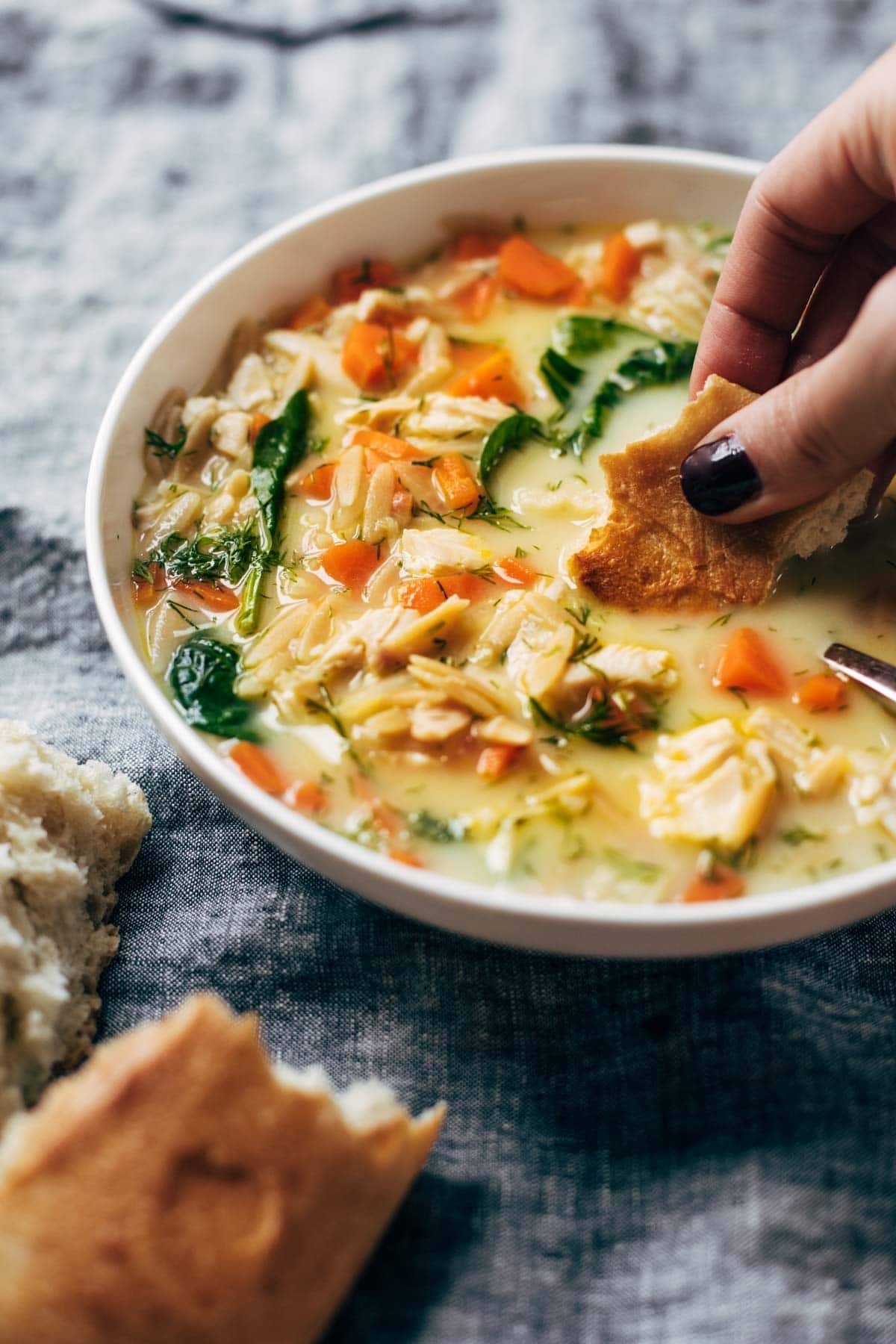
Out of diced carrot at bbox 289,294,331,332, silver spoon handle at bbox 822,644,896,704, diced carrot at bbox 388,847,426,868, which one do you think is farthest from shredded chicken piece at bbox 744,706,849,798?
diced carrot at bbox 289,294,331,332

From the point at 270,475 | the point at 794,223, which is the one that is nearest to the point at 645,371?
the point at 794,223

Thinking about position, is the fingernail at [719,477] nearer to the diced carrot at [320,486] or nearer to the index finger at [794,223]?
the index finger at [794,223]

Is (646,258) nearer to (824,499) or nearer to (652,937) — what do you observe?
(824,499)

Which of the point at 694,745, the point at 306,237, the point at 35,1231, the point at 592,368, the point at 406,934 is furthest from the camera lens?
the point at 306,237

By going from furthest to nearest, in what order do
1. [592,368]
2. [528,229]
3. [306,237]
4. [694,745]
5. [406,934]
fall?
[528,229] → [306,237] → [592,368] → [406,934] → [694,745]

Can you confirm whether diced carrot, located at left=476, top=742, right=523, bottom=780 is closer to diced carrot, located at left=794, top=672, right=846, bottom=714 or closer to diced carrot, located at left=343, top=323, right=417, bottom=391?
diced carrot, located at left=794, top=672, right=846, bottom=714

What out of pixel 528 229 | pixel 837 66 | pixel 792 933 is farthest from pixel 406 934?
pixel 837 66
